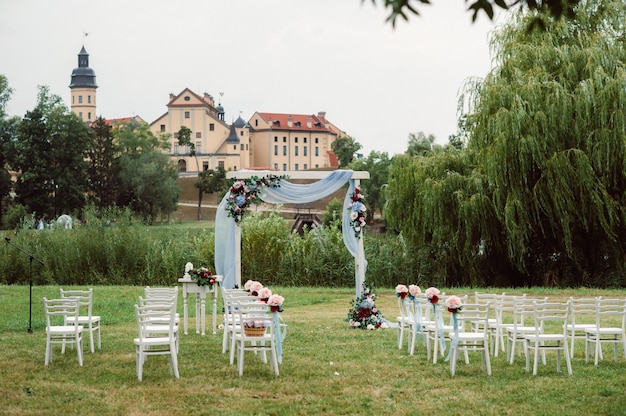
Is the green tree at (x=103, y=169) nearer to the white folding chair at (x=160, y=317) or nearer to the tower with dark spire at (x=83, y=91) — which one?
the white folding chair at (x=160, y=317)

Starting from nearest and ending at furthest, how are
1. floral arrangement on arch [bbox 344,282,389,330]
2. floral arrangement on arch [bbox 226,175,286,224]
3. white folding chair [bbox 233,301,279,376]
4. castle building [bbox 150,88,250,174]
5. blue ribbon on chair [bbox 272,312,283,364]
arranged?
1. white folding chair [bbox 233,301,279,376]
2. blue ribbon on chair [bbox 272,312,283,364]
3. floral arrangement on arch [bbox 344,282,389,330]
4. floral arrangement on arch [bbox 226,175,286,224]
5. castle building [bbox 150,88,250,174]

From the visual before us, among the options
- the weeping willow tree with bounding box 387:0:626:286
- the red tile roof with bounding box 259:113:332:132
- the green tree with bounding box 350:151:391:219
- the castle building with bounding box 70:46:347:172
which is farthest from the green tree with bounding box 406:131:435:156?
the red tile roof with bounding box 259:113:332:132

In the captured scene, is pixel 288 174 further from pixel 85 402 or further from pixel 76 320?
pixel 85 402

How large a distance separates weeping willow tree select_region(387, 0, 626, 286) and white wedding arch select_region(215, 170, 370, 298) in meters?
7.90

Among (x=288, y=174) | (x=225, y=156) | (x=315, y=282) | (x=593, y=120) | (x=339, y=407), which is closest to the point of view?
(x=339, y=407)

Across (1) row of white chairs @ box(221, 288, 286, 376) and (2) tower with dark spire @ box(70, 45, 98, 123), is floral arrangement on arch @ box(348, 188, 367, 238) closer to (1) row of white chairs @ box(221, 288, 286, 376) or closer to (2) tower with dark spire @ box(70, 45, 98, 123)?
(1) row of white chairs @ box(221, 288, 286, 376)

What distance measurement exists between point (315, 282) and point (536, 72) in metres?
8.90

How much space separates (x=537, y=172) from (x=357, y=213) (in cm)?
906

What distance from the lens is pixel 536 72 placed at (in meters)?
24.5

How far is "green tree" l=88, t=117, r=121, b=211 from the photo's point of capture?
7219 cm

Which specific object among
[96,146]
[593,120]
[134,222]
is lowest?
[134,222]

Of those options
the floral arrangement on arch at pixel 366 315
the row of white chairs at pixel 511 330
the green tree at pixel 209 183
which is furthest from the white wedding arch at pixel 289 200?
the green tree at pixel 209 183

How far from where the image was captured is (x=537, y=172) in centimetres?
2461

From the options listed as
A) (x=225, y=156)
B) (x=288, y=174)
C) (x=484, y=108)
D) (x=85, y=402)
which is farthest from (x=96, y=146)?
(x=85, y=402)
